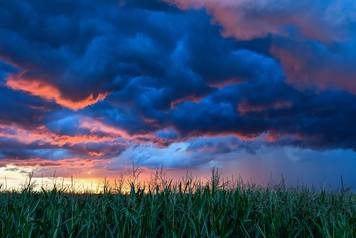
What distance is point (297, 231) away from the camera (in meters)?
8.16

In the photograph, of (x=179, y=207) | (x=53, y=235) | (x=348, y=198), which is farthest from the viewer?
(x=348, y=198)

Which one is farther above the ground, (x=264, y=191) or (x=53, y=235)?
(x=264, y=191)

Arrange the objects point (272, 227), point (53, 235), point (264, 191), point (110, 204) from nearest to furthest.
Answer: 1. point (53, 235)
2. point (272, 227)
3. point (110, 204)
4. point (264, 191)

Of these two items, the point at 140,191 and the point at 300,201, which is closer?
the point at 140,191

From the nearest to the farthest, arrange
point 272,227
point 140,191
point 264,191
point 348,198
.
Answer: point 272,227
point 140,191
point 264,191
point 348,198

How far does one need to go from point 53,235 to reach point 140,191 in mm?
2835

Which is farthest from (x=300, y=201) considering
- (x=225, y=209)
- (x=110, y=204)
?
(x=110, y=204)

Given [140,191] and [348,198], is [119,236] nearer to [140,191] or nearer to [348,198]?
[140,191]

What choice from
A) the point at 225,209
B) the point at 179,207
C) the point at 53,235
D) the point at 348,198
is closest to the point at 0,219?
the point at 53,235

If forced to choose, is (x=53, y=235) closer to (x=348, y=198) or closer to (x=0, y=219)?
(x=0, y=219)

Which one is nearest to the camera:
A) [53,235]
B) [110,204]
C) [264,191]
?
[53,235]

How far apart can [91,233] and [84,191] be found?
297 cm

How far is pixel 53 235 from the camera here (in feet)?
23.1

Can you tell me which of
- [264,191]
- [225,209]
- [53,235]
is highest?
[264,191]
